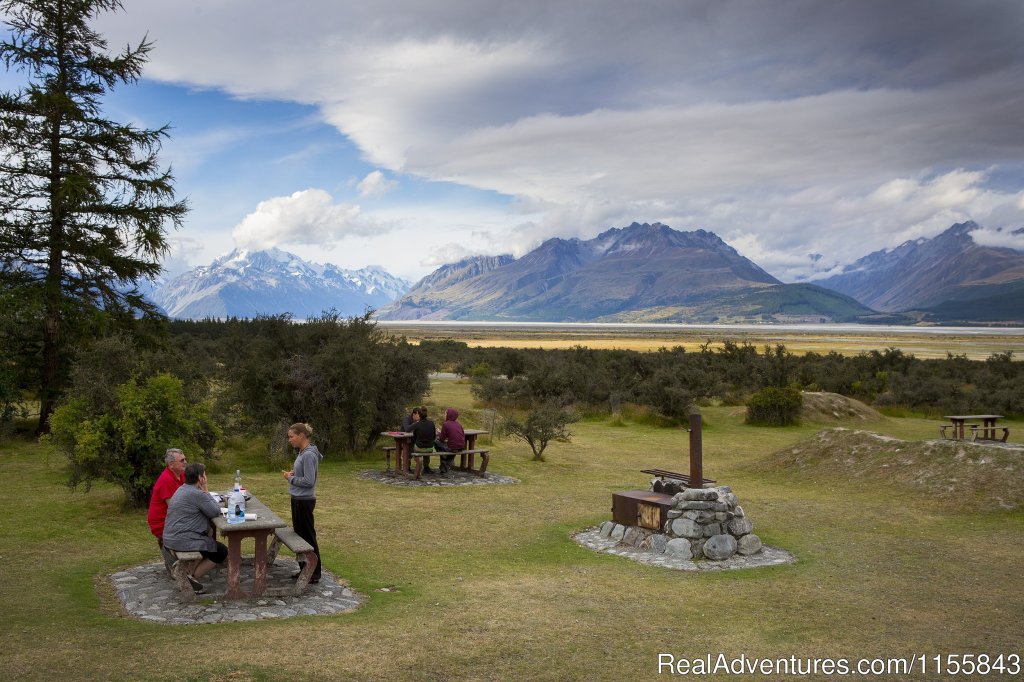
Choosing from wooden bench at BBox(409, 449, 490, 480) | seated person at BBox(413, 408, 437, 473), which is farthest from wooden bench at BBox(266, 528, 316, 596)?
seated person at BBox(413, 408, 437, 473)

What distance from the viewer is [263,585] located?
8094 mm

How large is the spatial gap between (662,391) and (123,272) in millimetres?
19715

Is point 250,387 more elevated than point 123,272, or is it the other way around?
point 123,272

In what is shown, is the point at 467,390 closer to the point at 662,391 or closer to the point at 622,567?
the point at 662,391

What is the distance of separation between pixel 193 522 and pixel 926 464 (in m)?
15.4

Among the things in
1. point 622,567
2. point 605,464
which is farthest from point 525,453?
point 622,567

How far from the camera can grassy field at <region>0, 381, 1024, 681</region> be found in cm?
638

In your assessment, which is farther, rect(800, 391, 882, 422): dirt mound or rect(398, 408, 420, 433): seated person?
rect(800, 391, 882, 422): dirt mound

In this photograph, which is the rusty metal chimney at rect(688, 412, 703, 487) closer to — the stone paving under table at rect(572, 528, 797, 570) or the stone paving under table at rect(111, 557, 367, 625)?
the stone paving under table at rect(572, 528, 797, 570)

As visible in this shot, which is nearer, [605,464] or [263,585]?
[263,585]

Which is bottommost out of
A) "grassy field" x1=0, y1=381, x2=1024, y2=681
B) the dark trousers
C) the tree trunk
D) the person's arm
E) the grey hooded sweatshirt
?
"grassy field" x1=0, y1=381, x2=1024, y2=681

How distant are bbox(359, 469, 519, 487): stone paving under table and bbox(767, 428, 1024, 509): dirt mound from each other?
7734 millimetres

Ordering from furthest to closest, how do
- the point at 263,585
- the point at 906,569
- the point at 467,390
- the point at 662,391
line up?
the point at 467,390, the point at 662,391, the point at 906,569, the point at 263,585

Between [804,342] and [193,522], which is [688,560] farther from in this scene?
[804,342]
